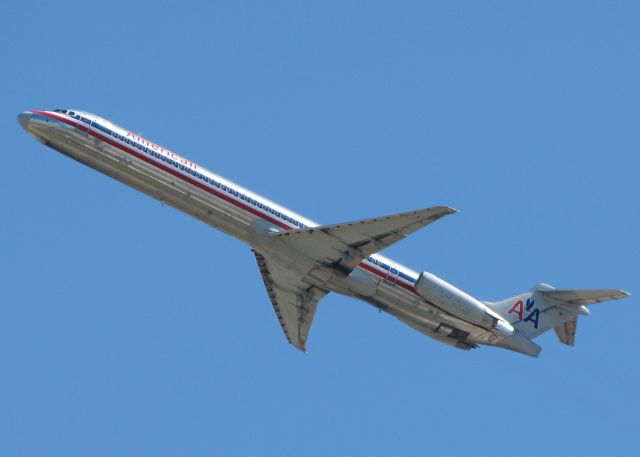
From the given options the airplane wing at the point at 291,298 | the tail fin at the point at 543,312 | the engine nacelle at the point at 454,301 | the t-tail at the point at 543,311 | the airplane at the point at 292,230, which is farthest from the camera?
the tail fin at the point at 543,312

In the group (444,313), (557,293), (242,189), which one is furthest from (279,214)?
(557,293)

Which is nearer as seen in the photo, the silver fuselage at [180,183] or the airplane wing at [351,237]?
the airplane wing at [351,237]

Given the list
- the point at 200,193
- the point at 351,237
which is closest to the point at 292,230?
the point at 351,237

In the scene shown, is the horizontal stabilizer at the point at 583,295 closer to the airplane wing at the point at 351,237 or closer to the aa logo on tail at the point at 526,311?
the aa logo on tail at the point at 526,311

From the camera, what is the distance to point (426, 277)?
161 ft

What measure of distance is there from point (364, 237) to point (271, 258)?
15.3 ft

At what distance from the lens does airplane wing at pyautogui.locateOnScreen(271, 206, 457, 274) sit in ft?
153

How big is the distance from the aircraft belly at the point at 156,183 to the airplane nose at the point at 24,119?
50.5 inches

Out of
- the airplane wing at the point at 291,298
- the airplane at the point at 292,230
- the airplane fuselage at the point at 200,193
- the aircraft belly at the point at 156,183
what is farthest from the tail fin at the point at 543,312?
the aircraft belly at the point at 156,183

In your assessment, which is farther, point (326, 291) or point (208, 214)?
point (326, 291)

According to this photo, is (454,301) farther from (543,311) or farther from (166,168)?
(166,168)

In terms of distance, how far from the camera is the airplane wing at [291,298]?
53.0m

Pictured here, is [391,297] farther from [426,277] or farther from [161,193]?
[161,193]

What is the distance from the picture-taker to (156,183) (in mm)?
47875
